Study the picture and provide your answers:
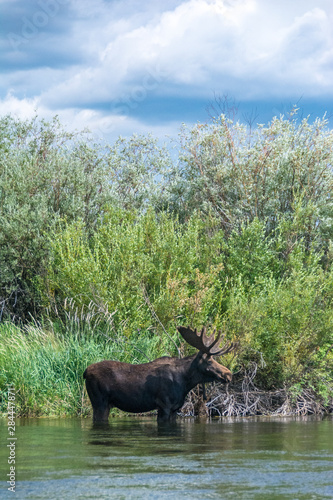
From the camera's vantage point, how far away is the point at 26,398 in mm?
16719

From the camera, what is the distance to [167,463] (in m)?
8.59

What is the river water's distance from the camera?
6.91m

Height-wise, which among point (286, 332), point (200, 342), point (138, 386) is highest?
point (286, 332)

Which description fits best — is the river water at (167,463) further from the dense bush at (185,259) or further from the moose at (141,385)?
the dense bush at (185,259)

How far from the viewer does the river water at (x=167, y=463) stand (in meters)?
6.91

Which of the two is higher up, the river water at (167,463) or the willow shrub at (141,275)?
the willow shrub at (141,275)

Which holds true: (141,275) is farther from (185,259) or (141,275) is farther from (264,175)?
(264,175)

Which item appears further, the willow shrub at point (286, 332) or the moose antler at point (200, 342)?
the willow shrub at point (286, 332)

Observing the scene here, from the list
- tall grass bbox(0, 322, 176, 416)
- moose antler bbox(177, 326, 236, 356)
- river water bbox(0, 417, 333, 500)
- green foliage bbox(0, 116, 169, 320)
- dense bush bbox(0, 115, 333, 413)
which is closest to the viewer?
river water bbox(0, 417, 333, 500)

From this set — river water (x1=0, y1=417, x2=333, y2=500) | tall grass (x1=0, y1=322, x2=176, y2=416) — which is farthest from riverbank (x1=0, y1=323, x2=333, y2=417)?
river water (x1=0, y1=417, x2=333, y2=500)

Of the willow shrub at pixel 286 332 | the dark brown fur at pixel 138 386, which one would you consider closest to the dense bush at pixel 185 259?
the willow shrub at pixel 286 332

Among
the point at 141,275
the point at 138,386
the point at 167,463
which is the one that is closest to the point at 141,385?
the point at 138,386

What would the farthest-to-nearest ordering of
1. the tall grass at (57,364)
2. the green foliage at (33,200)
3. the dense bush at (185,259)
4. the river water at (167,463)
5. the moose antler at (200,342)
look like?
the green foliage at (33,200), the dense bush at (185,259), the tall grass at (57,364), the moose antler at (200,342), the river water at (167,463)

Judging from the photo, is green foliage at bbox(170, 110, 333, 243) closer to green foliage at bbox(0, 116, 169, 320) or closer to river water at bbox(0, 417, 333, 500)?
green foliage at bbox(0, 116, 169, 320)
